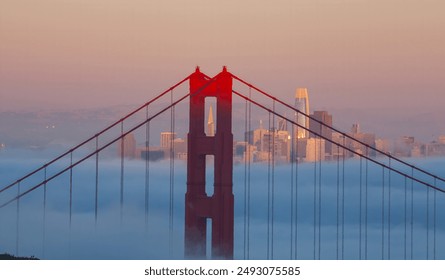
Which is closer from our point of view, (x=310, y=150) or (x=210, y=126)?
(x=210, y=126)

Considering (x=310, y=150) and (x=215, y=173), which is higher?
(x=310, y=150)

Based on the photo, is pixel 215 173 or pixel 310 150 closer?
pixel 215 173

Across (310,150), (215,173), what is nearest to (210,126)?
(215,173)

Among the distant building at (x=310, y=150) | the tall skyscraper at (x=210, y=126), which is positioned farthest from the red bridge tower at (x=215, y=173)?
the distant building at (x=310, y=150)

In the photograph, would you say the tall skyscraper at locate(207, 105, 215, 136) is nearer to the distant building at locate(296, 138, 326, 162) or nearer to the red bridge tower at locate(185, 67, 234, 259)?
the red bridge tower at locate(185, 67, 234, 259)

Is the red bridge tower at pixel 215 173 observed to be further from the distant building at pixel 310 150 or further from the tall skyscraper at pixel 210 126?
the distant building at pixel 310 150

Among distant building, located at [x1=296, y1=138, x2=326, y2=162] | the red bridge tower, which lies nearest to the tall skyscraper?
the red bridge tower

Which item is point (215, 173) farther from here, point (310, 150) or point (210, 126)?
point (310, 150)
